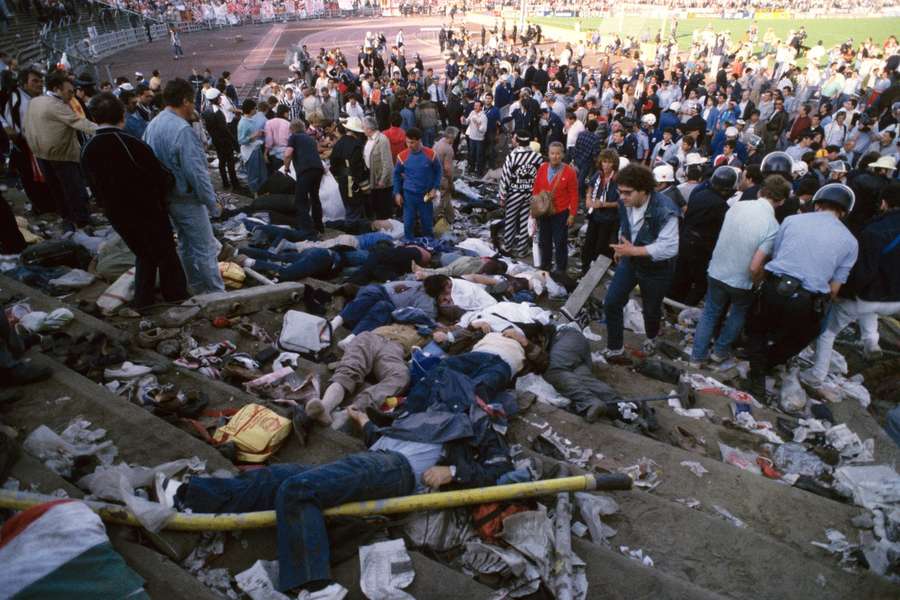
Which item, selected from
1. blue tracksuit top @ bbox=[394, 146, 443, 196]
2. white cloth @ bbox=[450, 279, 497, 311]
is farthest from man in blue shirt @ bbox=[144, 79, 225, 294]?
blue tracksuit top @ bbox=[394, 146, 443, 196]

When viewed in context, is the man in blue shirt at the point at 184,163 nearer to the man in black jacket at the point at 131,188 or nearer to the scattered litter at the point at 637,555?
the man in black jacket at the point at 131,188

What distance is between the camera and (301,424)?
3.66m

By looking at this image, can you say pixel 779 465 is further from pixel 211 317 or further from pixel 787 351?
pixel 211 317

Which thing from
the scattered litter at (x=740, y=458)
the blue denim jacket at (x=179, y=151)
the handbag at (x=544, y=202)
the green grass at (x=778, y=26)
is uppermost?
the green grass at (x=778, y=26)

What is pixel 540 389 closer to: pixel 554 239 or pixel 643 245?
pixel 643 245

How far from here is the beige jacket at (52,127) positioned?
6133mm

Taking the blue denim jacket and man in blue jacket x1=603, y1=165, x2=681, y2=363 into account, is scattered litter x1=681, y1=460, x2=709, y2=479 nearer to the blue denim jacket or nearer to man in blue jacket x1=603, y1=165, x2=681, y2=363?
man in blue jacket x1=603, y1=165, x2=681, y2=363

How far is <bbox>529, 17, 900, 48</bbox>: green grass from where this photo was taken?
36.1 m

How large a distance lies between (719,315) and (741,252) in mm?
763

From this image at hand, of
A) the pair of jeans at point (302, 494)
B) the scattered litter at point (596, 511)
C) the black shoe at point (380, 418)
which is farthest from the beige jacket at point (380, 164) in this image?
the scattered litter at point (596, 511)

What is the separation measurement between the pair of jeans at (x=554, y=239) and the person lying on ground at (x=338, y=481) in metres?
4.22

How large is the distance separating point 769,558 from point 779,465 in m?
1.29

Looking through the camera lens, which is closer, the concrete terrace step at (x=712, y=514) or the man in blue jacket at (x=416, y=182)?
the concrete terrace step at (x=712, y=514)

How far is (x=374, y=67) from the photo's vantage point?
2052cm
